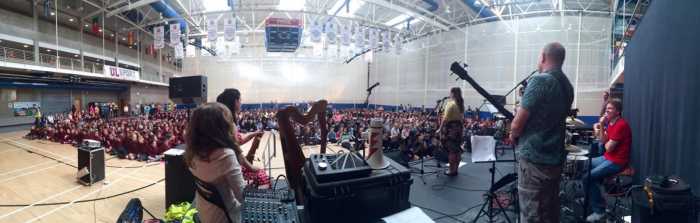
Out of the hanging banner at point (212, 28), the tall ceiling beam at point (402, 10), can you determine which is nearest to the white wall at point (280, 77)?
the hanging banner at point (212, 28)

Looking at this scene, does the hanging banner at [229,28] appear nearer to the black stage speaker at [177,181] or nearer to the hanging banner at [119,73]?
the hanging banner at [119,73]

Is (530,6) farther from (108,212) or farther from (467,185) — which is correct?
(108,212)

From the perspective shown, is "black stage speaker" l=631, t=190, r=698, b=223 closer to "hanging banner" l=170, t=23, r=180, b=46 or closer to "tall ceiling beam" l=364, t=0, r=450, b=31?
"tall ceiling beam" l=364, t=0, r=450, b=31

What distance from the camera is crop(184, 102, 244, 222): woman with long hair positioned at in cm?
164

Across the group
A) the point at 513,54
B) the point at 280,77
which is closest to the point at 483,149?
the point at 513,54

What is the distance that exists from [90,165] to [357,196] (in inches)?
226

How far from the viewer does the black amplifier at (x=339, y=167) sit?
7.61 ft

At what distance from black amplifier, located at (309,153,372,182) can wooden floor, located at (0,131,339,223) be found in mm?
1588

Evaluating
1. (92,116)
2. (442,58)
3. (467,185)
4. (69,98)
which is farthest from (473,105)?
(69,98)

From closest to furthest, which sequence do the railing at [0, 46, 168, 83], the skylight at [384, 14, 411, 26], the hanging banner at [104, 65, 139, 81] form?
1. the railing at [0, 46, 168, 83]
2. the hanging banner at [104, 65, 139, 81]
3. the skylight at [384, 14, 411, 26]

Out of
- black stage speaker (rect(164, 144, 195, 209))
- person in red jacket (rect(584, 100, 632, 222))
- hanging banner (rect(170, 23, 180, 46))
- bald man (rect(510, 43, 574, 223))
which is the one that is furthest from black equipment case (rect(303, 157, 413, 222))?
hanging banner (rect(170, 23, 180, 46))

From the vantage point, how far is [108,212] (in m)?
3.99

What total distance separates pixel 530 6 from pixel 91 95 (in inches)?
1146

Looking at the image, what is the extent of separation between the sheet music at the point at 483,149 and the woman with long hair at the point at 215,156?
80.4 inches
